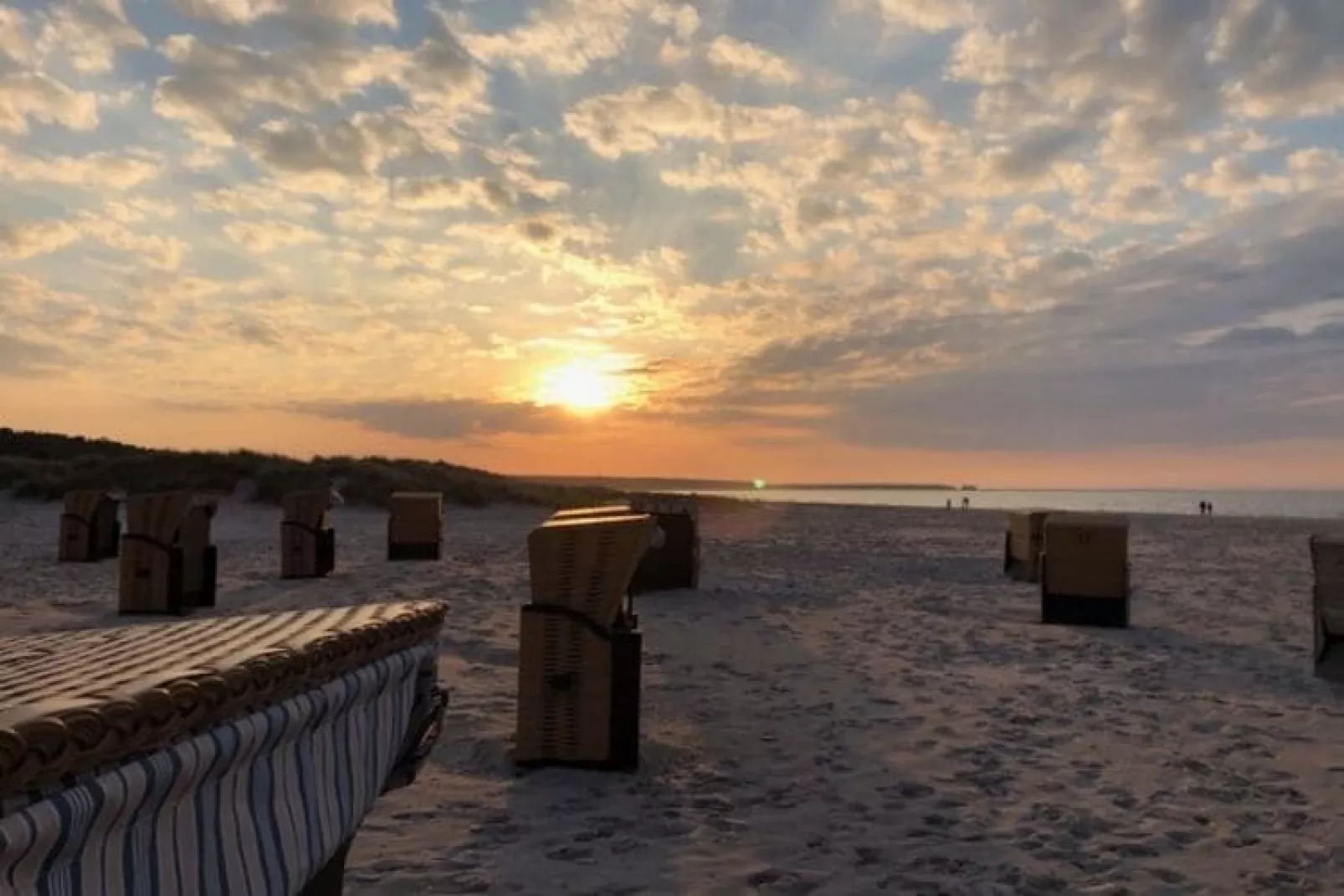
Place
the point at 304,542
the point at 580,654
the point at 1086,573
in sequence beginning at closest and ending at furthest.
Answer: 1. the point at 580,654
2. the point at 1086,573
3. the point at 304,542

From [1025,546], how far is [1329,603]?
317 inches

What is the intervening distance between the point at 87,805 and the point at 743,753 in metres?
5.07

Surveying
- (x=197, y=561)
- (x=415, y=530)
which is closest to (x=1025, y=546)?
(x=415, y=530)

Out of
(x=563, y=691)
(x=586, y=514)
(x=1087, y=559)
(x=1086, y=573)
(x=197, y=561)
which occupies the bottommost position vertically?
(x=563, y=691)

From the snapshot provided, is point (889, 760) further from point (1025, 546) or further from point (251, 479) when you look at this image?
point (251, 479)

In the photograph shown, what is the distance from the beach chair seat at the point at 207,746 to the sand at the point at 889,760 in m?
1.78

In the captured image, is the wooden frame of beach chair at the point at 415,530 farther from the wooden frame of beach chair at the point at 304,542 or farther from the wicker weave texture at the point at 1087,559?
the wicker weave texture at the point at 1087,559

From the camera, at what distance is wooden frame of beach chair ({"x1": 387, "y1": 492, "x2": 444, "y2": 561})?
717 inches

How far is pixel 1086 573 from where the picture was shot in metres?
11.7

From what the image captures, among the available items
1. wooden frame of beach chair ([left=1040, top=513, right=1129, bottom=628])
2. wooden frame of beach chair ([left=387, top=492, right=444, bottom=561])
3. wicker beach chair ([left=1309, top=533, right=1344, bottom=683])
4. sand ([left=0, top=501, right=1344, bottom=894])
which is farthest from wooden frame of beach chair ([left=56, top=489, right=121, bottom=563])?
wicker beach chair ([left=1309, top=533, right=1344, bottom=683])

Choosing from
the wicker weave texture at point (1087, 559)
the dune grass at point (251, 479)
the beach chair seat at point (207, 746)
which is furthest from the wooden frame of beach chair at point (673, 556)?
the dune grass at point (251, 479)

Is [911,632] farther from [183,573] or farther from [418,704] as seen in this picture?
[418,704]

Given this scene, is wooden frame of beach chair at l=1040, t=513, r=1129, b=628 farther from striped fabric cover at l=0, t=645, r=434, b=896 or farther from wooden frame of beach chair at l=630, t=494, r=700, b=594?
striped fabric cover at l=0, t=645, r=434, b=896

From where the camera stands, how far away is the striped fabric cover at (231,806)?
4.80 ft
